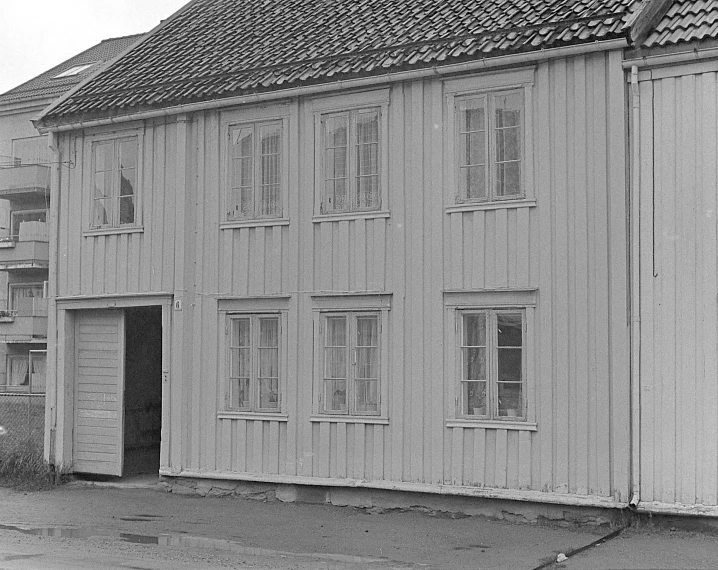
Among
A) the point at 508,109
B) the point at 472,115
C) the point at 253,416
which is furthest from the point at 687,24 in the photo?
the point at 253,416

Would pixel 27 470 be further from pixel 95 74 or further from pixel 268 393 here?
pixel 95 74

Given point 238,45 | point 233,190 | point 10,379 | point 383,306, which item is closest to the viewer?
point 383,306

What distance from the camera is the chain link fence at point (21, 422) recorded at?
17844 millimetres

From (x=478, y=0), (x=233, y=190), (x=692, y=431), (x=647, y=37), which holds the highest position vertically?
(x=478, y=0)

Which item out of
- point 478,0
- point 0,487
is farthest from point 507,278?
point 0,487

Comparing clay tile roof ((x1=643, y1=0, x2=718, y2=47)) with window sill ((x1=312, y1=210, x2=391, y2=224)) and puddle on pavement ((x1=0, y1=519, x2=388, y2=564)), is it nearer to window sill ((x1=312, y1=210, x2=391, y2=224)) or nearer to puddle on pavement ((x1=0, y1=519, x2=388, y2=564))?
window sill ((x1=312, y1=210, x2=391, y2=224))

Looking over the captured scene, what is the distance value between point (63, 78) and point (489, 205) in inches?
1213

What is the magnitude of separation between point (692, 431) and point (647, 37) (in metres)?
4.55

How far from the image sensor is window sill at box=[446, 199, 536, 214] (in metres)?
13.4

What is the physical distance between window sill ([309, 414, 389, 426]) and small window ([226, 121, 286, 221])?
2846 mm

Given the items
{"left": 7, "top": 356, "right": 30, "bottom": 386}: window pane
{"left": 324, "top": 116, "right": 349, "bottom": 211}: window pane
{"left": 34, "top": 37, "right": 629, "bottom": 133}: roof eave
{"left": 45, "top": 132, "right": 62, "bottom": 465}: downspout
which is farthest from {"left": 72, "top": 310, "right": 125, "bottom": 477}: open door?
{"left": 7, "top": 356, "right": 30, "bottom": 386}: window pane

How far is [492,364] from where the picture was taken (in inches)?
538

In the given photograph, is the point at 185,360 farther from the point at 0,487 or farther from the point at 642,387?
the point at 642,387

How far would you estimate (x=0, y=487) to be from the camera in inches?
663
